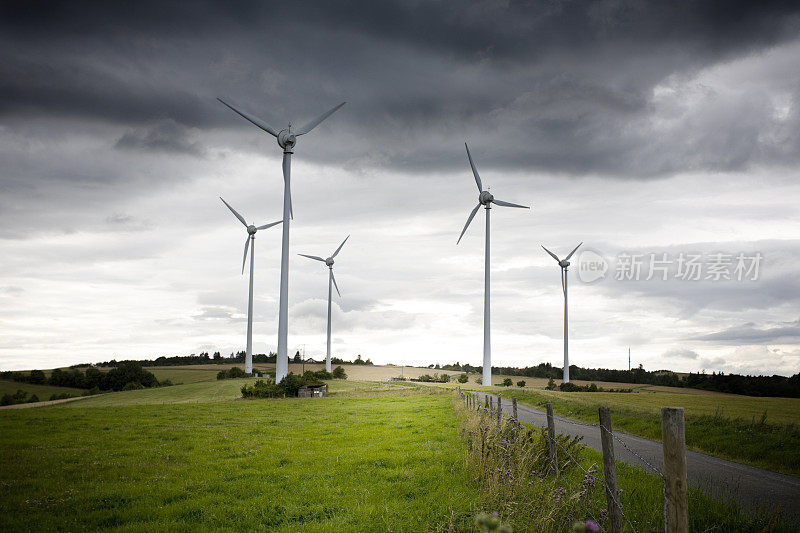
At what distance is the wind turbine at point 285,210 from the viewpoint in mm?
62344

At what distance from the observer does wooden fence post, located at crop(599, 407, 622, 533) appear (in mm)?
7719

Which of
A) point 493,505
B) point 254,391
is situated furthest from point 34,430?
point 254,391

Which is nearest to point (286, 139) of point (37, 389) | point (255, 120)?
point (255, 120)

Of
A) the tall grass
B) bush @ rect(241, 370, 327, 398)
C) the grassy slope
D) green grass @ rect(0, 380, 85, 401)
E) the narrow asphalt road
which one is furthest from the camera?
green grass @ rect(0, 380, 85, 401)

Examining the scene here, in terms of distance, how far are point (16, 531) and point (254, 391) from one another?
4758 cm

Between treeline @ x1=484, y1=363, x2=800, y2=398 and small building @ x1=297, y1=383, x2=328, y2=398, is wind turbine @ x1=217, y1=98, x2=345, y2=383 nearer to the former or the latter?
small building @ x1=297, y1=383, x2=328, y2=398

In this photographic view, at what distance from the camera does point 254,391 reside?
55750mm

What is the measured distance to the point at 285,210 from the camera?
64125 millimetres

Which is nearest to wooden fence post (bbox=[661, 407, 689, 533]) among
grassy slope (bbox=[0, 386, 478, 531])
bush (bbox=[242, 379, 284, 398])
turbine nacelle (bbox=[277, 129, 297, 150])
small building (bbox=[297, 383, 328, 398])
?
grassy slope (bbox=[0, 386, 478, 531])

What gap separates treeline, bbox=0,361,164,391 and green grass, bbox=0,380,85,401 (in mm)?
2768

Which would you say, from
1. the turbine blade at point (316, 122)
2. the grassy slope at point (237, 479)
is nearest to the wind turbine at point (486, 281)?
the turbine blade at point (316, 122)

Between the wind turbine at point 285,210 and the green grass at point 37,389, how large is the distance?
42931 millimetres

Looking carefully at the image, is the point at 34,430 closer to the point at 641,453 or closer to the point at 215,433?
the point at 215,433

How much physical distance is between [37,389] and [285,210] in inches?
2337
